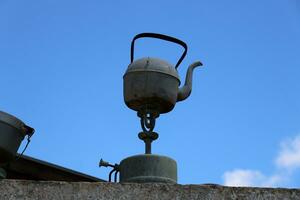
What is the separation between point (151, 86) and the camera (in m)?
3.29

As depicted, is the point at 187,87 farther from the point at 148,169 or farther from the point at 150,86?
the point at 148,169

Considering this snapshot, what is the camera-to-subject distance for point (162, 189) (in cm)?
263

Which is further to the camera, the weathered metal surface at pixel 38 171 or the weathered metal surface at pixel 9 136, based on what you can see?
the weathered metal surface at pixel 38 171

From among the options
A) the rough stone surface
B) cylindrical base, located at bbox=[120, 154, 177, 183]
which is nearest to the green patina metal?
cylindrical base, located at bbox=[120, 154, 177, 183]

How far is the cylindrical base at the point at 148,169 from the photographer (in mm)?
3083

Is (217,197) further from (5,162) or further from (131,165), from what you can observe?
(5,162)

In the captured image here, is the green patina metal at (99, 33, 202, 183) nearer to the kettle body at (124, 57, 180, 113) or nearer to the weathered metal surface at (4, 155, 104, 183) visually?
the kettle body at (124, 57, 180, 113)

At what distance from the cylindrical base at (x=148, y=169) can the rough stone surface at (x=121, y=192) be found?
44 centimetres

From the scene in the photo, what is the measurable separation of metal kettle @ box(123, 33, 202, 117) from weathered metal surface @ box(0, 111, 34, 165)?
0.63 metres

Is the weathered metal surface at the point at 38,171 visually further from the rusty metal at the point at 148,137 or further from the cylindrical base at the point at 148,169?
the cylindrical base at the point at 148,169

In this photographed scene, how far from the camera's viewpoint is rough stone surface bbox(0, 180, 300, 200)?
2580 millimetres

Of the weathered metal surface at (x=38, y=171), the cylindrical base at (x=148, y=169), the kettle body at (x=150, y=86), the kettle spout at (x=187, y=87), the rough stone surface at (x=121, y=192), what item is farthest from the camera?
the weathered metal surface at (x=38, y=171)

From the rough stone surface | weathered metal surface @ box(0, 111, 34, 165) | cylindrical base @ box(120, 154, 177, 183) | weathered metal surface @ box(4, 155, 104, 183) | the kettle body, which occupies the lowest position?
the rough stone surface

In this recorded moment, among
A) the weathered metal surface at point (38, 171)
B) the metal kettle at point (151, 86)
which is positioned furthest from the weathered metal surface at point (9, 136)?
the weathered metal surface at point (38, 171)
